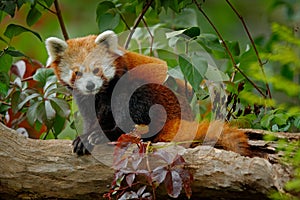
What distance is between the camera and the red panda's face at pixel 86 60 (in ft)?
7.57

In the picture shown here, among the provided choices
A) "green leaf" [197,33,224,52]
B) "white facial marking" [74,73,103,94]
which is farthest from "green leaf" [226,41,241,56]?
"white facial marking" [74,73,103,94]

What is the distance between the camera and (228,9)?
3.23 m

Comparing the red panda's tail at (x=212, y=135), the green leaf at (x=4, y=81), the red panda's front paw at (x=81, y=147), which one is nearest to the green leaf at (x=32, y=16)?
the green leaf at (x=4, y=81)

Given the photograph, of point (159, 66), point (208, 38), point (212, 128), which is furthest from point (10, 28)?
point (212, 128)

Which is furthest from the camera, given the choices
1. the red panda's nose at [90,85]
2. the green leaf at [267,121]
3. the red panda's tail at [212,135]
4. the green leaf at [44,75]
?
the green leaf at [44,75]

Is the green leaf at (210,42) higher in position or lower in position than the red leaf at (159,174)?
higher

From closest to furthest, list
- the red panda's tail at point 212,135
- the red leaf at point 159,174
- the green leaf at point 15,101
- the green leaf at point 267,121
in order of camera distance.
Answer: the red leaf at point 159,174, the red panda's tail at point 212,135, the green leaf at point 267,121, the green leaf at point 15,101

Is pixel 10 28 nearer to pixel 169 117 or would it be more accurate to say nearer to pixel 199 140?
pixel 169 117

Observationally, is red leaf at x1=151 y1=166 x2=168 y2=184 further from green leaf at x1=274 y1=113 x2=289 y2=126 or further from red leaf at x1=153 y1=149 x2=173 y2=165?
green leaf at x1=274 y1=113 x2=289 y2=126

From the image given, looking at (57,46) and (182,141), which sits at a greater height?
(57,46)

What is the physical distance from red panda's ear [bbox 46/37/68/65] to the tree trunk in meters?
0.49

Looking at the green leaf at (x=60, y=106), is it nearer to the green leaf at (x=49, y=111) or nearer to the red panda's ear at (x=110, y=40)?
the green leaf at (x=49, y=111)

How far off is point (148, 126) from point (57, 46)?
59 cm

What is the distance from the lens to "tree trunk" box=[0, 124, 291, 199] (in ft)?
5.62
